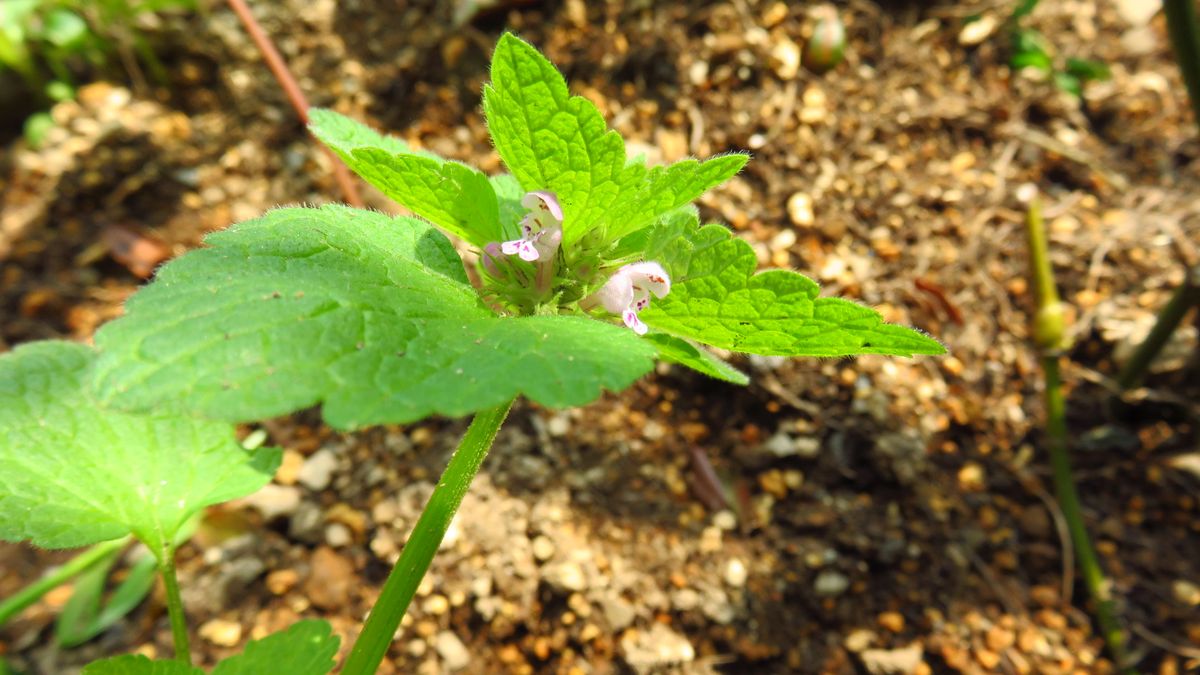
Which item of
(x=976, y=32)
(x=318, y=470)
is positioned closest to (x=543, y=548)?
(x=318, y=470)

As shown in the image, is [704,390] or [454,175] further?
[704,390]

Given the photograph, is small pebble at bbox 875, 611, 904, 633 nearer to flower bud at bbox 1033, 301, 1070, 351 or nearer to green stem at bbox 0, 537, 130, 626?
flower bud at bbox 1033, 301, 1070, 351

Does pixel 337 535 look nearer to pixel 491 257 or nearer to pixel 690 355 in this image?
pixel 491 257

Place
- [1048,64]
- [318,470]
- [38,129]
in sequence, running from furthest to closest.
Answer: [38,129] < [1048,64] < [318,470]

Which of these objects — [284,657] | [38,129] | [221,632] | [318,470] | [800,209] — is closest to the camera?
[284,657]

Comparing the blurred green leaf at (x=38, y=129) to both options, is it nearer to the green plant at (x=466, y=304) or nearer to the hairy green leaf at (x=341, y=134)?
the green plant at (x=466, y=304)

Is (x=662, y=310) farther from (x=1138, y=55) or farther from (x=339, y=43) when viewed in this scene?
(x=1138, y=55)

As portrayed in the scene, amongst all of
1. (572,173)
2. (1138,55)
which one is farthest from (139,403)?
(1138,55)
